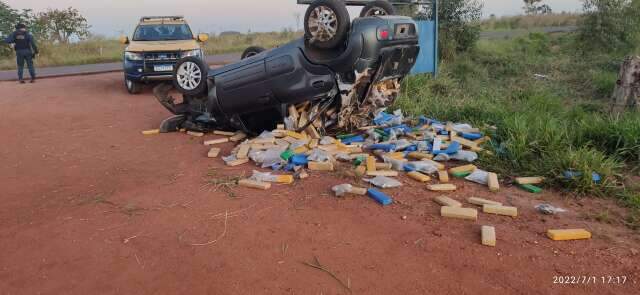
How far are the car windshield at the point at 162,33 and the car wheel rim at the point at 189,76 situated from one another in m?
5.97

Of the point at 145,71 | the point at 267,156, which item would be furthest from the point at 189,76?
the point at 145,71

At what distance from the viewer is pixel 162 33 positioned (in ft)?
39.7

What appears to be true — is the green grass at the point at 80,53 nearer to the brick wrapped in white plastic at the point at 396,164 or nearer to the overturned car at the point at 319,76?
the overturned car at the point at 319,76

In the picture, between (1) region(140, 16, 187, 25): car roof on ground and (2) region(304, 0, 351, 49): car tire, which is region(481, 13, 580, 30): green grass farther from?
(2) region(304, 0, 351, 49): car tire

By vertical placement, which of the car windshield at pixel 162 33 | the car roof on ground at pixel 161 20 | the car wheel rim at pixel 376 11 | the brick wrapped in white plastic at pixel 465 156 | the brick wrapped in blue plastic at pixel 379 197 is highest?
the car roof on ground at pixel 161 20

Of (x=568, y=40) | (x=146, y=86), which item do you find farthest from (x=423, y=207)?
(x=568, y=40)

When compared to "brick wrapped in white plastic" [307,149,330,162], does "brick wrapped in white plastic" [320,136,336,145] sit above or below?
above

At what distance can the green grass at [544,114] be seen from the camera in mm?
4504

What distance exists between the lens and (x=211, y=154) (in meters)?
5.70

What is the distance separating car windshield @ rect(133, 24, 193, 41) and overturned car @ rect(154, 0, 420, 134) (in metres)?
6.05

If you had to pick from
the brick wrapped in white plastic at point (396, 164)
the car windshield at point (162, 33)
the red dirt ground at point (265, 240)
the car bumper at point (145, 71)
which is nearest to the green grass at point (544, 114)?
the red dirt ground at point (265, 240)

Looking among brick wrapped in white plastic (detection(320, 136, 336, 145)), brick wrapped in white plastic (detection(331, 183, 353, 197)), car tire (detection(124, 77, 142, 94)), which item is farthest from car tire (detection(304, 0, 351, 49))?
car tire (detection(124, 77, 142, 94))

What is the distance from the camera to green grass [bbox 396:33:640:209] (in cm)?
450

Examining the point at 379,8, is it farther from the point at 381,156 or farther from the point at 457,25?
the point at 457,25
